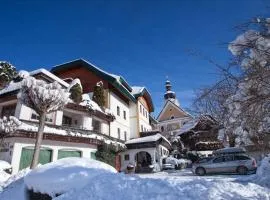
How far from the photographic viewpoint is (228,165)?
67.7 feet

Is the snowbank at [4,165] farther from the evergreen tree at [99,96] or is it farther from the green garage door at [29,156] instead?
the evergreen tree at [99,96]

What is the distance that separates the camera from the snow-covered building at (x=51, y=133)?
63.2ft

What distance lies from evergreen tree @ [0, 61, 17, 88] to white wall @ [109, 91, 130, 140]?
12.2 m

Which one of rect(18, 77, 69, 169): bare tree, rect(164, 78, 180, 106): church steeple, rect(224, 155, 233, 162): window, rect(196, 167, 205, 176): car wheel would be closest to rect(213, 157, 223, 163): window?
rect(224, 155, 233, 162): window

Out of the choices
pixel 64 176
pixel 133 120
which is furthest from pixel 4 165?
pixel 133 120

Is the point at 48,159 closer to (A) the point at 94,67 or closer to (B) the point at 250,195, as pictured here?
(A) the point at 94,67

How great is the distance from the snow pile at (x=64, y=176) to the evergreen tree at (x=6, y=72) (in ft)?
79.4

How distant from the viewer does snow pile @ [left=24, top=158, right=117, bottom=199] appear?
8.02m

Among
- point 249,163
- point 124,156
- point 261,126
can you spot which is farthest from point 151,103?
point 261,126

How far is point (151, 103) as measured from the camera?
1786 inches

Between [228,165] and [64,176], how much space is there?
15.9m

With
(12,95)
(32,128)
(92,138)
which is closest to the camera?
(32,128)

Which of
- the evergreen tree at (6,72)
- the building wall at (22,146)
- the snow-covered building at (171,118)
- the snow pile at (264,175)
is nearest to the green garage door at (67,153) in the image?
the building wall at (22,146)

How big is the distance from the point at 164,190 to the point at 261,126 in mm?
3184
